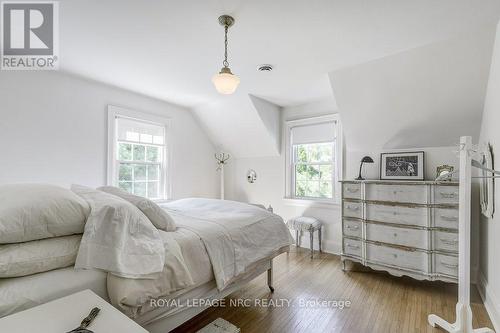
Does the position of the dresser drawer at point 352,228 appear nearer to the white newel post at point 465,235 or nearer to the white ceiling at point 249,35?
the white newel post at point 465,235

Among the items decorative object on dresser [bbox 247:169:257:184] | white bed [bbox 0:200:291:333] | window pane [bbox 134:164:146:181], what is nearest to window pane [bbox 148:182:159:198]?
window pane [bbox 134:164:146:181]

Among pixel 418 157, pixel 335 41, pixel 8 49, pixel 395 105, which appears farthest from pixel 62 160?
pixel 418 157

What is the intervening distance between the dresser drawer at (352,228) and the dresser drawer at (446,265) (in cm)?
78

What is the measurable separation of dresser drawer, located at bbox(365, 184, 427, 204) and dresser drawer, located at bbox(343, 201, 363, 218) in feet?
0.53

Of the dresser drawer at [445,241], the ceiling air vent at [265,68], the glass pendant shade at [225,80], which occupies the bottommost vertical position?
the dresser drawer at [445,241]

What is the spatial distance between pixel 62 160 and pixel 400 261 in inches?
164

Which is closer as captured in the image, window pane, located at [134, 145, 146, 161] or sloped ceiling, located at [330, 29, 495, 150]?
sloped ceiling, located at [330, 29, 495, 150]

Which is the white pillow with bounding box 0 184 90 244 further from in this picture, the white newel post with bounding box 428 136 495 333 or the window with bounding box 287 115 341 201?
the window with bounding box 287 115 341 201

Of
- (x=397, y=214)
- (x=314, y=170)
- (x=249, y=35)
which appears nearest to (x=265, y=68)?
(x=249, y=35)

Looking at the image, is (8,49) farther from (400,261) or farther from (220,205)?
(400,261)

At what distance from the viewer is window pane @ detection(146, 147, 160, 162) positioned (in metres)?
3.94

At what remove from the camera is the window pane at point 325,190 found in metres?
3.97

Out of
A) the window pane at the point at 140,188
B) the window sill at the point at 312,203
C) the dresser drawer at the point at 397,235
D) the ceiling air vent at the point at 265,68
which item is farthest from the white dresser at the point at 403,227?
the window pane at the point at 140,188

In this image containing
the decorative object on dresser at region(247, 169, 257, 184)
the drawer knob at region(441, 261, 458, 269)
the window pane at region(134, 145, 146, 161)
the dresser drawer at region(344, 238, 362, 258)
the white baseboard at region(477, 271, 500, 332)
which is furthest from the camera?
the decorative object on dresser at region(247, 169, 257, 184)
